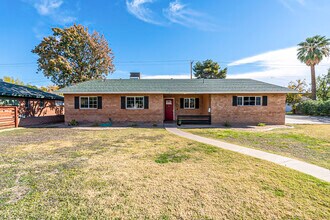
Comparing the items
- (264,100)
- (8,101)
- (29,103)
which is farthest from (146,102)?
(8,101)

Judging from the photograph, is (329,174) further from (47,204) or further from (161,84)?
(161,84)

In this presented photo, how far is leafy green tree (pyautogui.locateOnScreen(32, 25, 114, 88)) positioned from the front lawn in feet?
64.5

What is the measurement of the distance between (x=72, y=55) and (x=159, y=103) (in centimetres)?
1594

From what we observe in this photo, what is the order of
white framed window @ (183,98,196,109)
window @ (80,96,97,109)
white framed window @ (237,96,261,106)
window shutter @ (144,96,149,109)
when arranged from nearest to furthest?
white framed window @ (237,96,261,106) → window shutter @ (144,96,149,109) → window @ (80,96,97,109) → white framed window @ (183,98,196,109)

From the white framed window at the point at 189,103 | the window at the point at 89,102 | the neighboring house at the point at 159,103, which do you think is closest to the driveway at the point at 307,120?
the neighboring house at the point at 159,103

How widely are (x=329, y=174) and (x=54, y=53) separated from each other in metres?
27.5

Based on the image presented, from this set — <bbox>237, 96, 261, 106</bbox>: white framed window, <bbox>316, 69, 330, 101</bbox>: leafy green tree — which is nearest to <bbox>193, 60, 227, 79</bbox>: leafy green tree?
<bbox>316, 69, 330, 101</bbox>: leafy green tree

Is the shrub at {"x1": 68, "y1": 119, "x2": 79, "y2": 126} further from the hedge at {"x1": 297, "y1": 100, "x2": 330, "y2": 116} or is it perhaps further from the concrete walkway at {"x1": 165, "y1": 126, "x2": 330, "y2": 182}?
the hedge at {"x1": 297, "y1": 100, "x2": 330, "y2": 116}

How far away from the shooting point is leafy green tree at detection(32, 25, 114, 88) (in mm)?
21734

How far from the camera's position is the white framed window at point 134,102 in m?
14.9

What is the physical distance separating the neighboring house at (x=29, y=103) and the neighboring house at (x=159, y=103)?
312 cm

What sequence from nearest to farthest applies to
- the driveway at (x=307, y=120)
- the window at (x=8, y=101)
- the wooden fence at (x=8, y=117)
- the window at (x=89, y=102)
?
the wooden fence at (x=8, y=117)
the window at (x=8, y=101)
the window at (x=89, y=102)
the driveway at (x=307, y=120)

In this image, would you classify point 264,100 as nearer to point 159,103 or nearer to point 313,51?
point 159,103

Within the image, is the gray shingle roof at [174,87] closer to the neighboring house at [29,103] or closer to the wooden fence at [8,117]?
the wooden fence at [8,117]
